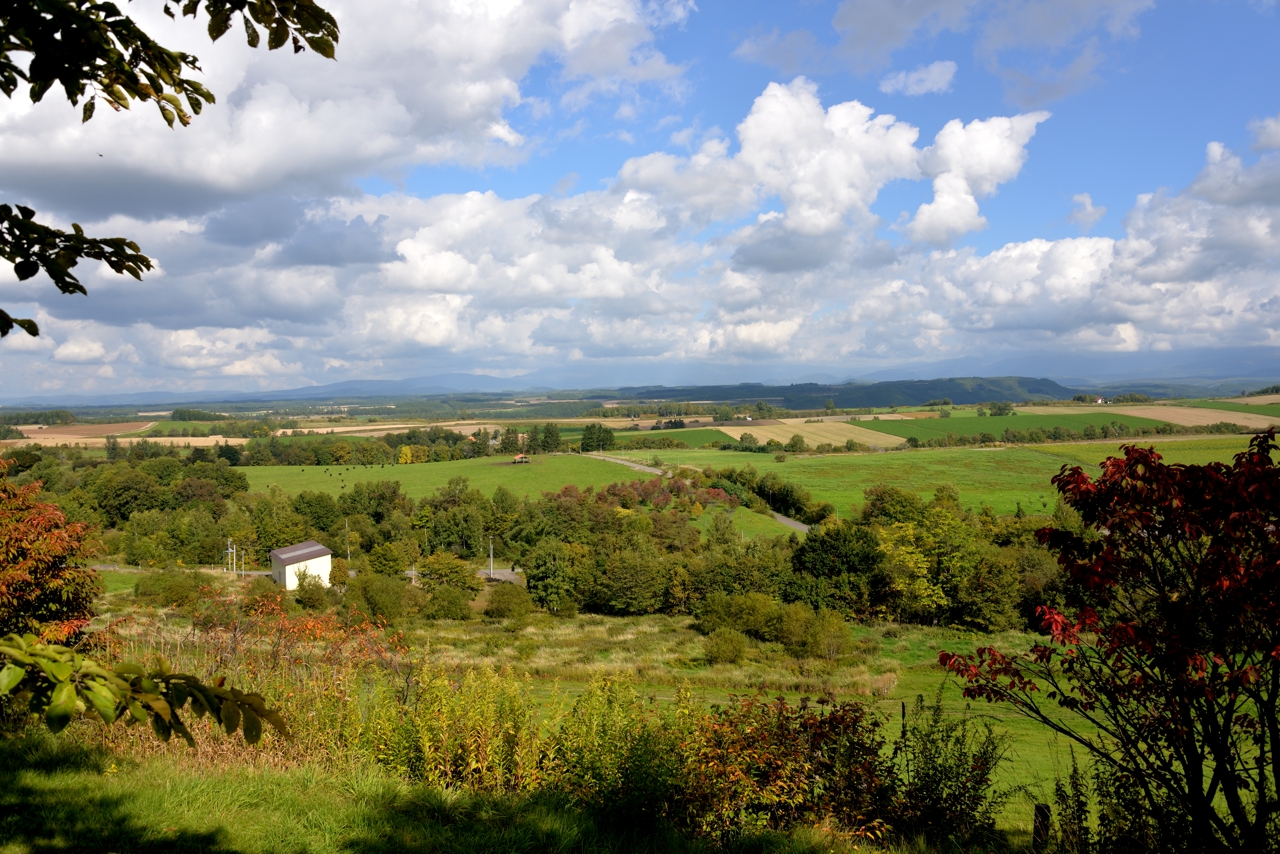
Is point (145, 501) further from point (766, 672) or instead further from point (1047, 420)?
point (1047, 420)

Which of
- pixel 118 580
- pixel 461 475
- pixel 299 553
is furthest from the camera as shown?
pixel 461 475

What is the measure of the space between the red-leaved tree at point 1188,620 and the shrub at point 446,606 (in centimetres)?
4082

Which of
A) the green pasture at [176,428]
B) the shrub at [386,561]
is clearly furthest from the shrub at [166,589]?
the green pasture at [176,428]

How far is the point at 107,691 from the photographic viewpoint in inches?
67.2

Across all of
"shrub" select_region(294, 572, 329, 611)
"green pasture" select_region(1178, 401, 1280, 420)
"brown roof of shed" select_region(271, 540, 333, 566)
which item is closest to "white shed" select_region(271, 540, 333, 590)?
"brown roof of shed" select_region(271, 540, 333, 566)

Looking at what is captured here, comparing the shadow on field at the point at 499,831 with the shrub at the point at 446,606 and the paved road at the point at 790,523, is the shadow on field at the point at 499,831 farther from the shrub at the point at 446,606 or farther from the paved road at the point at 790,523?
the paved road at the point at 790,523

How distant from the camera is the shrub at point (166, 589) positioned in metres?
30.2

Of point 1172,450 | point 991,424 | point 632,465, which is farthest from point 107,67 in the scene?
point 991,424

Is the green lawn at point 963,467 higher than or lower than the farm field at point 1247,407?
lower

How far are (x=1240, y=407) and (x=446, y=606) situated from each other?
4519 inches

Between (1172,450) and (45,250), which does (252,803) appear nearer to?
(45,250)

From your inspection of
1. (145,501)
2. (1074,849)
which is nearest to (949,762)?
(1074,849)

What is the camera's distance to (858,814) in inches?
259

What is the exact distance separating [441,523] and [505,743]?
61.9 m
